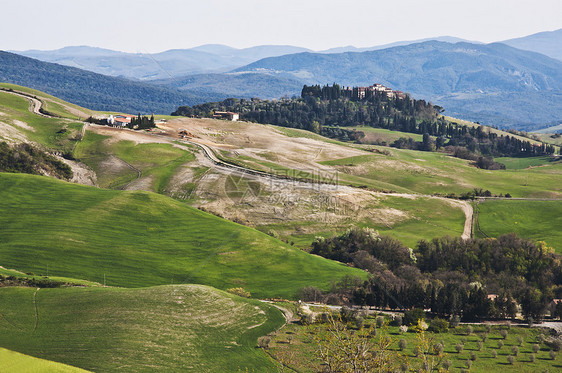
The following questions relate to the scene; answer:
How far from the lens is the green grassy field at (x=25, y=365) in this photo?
31812 millimetres

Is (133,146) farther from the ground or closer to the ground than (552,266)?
farther from the ground

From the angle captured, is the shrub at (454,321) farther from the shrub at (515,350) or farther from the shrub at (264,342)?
the shrub at (264,342)

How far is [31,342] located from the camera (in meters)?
44.4

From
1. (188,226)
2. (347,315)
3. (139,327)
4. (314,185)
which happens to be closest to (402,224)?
(314,185)

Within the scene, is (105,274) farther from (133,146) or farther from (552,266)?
(133,146)

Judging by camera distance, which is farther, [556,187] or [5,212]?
[556,187]

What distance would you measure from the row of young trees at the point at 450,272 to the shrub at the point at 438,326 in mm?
6136

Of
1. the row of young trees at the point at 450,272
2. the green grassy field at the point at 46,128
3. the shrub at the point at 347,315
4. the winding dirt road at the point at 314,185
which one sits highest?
the green grassy field at the point at 46,128

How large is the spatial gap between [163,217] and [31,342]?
55.5 meters

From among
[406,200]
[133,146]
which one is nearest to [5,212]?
[133,146]

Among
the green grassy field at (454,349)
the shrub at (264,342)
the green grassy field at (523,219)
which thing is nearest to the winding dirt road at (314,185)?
the green grassy field at (523,219)

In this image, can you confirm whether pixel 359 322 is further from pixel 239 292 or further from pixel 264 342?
pixel 239 292

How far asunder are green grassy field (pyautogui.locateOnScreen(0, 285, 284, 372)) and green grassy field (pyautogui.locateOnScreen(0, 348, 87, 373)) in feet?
26.5

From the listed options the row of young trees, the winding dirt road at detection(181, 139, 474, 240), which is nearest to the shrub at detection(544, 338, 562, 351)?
the row of young trees
